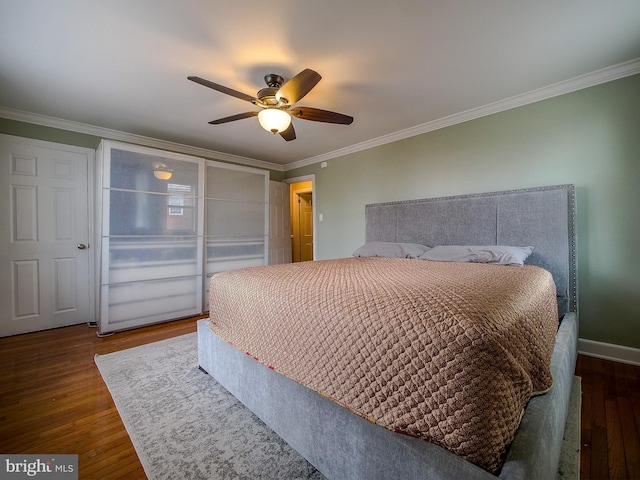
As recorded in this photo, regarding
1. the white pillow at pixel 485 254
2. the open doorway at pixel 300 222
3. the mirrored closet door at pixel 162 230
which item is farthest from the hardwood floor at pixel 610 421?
the open doorway at pixel 300 222

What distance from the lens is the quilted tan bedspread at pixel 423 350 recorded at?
2.51 feet

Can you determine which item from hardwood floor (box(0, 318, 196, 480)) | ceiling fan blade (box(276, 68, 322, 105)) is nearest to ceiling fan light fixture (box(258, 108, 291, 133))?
ceiling fan blade (box(276, 68, 322, 105))

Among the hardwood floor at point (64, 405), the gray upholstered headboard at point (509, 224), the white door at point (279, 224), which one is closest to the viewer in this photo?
the hardwood floor at point (64, 405)

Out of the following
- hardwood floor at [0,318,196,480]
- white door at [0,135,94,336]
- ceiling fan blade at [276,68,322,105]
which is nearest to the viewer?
hardwood floor at [0,318,196,480]

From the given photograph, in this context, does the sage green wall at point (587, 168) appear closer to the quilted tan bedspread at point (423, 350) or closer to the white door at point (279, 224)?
the quilted tan bedspread at point (423, 350)

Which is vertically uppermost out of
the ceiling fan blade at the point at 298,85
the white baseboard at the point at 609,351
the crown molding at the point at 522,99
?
the crown molding at the point at 522,99

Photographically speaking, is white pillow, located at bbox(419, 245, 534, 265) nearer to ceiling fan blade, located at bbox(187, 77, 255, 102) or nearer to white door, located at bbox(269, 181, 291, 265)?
ceiling fan blade, located at bbox(187, 77, 255, 102)

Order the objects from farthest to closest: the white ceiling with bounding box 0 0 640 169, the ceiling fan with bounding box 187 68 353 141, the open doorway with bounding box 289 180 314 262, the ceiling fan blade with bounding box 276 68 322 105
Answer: the open doorway with bounding box 289 180 314 262
the ceiling fan with bounding box 187 68 353 141
the ceiling fan blade with bounding box 276 68 322 105
the white ceiling with bounding box 0 0 640 169

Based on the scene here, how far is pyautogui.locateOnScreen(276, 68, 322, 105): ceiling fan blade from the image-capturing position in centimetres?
176

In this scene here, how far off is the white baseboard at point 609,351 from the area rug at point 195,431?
4.23ft

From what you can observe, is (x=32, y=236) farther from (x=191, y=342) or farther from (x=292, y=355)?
(x=292, y=355)

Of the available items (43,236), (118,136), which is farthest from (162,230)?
(118,136)

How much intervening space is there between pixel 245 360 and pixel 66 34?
2.43 meters

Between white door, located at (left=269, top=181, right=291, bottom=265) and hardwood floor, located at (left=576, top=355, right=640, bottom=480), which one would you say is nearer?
hardwood floor, located at (left=576, top=355, right=640, bottom=480)
